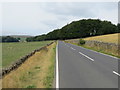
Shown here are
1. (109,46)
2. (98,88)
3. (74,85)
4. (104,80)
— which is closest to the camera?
(98,88)

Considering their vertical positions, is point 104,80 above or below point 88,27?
below

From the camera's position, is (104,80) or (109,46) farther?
(109,46)

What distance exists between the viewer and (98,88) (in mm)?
6969

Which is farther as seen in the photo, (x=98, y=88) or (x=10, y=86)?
(x=10, y=86)

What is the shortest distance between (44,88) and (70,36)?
14932 centimetres

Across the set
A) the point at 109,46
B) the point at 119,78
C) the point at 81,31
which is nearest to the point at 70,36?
the point at 81,31

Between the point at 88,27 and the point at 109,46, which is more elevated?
the point at 88,27

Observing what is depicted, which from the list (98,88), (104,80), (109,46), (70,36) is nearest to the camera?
(98,88)

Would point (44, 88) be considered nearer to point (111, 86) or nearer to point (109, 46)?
point (111, 86)

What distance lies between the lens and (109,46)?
26797mm

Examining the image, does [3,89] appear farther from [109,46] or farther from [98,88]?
[109,46]

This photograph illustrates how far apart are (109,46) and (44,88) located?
827 inches

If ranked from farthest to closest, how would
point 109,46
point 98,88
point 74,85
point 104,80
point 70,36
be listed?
point 70,36 → point 109,46 → point 104,80 → point 74,85 → point 98,88

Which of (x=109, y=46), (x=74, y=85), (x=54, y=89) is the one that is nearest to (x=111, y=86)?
(x=74, y=85)
